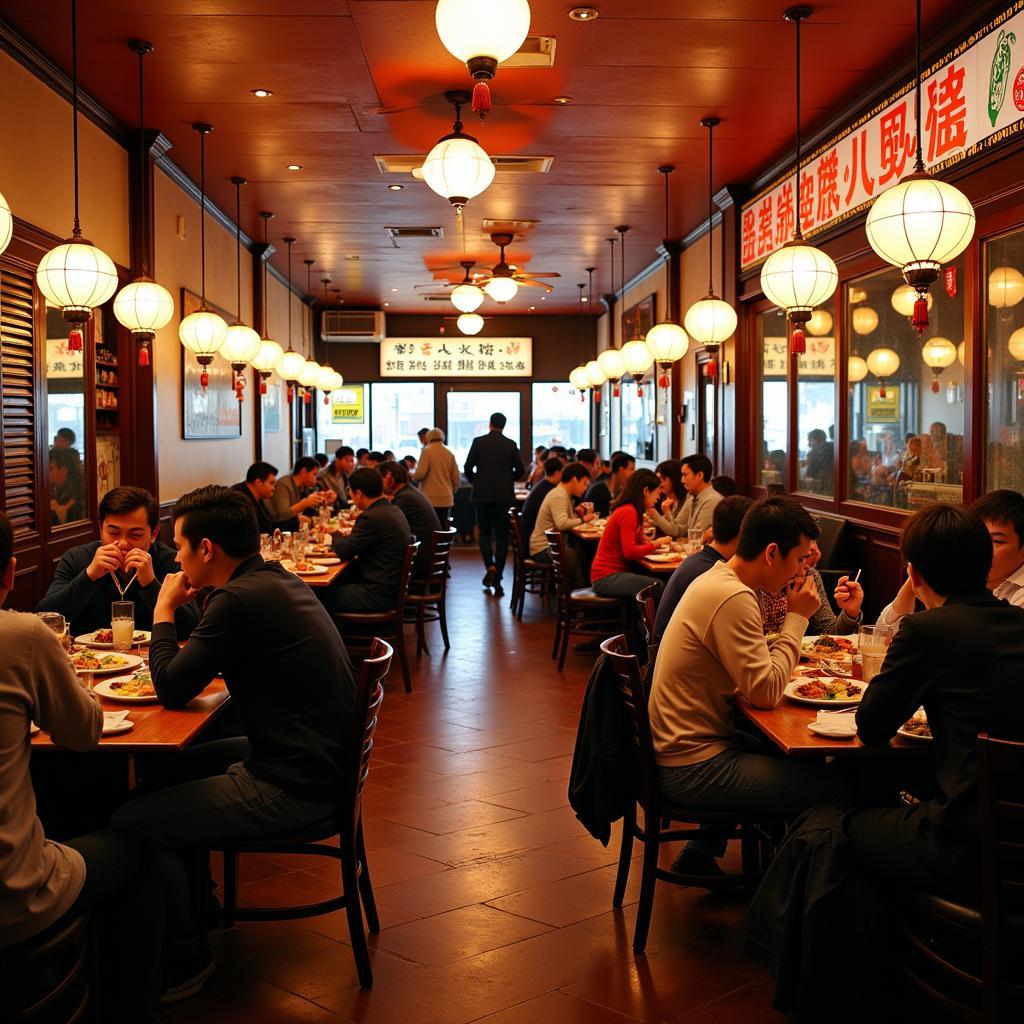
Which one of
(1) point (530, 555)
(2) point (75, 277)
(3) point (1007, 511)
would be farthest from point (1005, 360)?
(1) point (530, 555)

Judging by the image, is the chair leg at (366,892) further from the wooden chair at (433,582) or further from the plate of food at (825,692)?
the wooden chair at (433,582)

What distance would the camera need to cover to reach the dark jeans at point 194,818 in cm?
265

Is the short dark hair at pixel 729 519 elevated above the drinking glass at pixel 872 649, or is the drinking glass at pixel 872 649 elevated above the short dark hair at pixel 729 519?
the short dark hair at pixel 729 519

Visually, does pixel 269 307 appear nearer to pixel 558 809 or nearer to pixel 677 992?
pixel 558 809

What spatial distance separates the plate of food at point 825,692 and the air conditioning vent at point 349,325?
13.5m

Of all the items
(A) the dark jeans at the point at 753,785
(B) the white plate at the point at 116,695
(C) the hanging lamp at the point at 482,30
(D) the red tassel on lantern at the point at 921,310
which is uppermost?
(C) the hanging lamp at the point at 482,30

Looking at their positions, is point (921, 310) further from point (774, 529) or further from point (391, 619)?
point (391, 619)

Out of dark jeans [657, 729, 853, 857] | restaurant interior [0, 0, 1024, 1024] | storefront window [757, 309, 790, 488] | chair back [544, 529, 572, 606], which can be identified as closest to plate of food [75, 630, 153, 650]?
restaurant interior [0, 0, 1024, 1024]

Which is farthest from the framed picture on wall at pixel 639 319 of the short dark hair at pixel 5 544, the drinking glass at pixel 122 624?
the short dark hair at pixel 5 544

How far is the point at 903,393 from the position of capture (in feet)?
20.1

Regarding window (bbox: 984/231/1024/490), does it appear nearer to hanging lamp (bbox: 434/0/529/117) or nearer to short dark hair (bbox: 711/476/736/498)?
short dark hair (bbox: 711/476/736/498)

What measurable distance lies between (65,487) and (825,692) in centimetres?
457

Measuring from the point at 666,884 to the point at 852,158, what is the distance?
4.54 m

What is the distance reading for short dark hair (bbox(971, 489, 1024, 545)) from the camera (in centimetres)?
339
